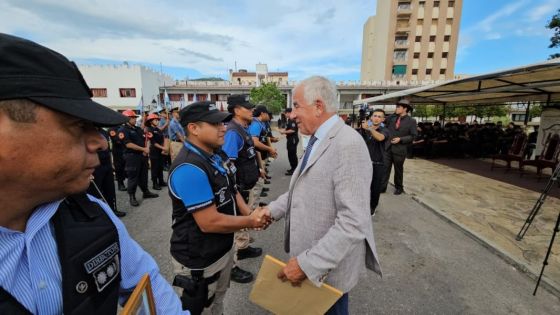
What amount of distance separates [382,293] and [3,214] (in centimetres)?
325

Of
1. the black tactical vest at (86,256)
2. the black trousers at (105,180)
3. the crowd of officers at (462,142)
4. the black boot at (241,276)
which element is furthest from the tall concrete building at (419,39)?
the black tactical vest at (86,256)

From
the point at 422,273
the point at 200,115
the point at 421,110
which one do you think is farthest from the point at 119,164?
the point at 421,110

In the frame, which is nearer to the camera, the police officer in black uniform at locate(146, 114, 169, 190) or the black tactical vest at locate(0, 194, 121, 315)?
the black tactical vest at locate(0, 194, 121, 315)

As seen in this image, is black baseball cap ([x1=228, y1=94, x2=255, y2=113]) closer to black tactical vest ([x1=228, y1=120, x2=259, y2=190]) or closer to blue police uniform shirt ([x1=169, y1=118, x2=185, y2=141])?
black tactical vest ([x1=228, y1=120, x2=259, y2=190])

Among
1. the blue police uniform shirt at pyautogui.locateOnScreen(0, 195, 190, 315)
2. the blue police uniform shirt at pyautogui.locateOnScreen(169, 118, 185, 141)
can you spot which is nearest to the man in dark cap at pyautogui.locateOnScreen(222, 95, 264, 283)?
the blue police uniform shirt at pyautogui.locateOnScreen(0, 195, 190, 315)

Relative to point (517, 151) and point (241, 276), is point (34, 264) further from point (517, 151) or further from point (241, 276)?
point (517, 151)

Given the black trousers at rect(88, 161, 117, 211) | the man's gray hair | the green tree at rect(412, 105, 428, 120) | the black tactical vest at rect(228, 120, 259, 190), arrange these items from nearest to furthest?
1. the man's gray hair
2. the black tactical vest at rect(228, 120, 259, 190)
3. the black trousers at rect(88, 161, 117, 211)
4. the green tree at rect(412, 105, 428, 120)

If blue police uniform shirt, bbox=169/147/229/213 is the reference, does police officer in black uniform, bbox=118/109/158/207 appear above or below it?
below

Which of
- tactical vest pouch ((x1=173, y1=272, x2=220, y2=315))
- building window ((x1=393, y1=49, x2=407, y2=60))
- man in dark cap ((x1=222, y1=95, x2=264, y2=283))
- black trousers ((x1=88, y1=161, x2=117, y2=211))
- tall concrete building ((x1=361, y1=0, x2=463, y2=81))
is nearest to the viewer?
tactical vest pouch ((x1=173, y1=272, x2=220, y2=315))

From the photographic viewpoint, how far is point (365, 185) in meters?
1.51

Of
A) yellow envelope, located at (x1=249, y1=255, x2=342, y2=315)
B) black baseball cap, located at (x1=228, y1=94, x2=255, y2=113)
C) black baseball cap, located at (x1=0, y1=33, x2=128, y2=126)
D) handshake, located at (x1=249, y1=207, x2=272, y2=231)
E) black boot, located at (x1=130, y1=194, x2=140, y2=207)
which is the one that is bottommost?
black boot, located at (x1=130, y1=194, x2=140, y2=207)

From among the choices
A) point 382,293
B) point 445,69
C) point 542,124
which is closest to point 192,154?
point 382,293

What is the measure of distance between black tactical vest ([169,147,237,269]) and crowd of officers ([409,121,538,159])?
40.7 feet

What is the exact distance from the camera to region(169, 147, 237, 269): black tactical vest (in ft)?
5.99
